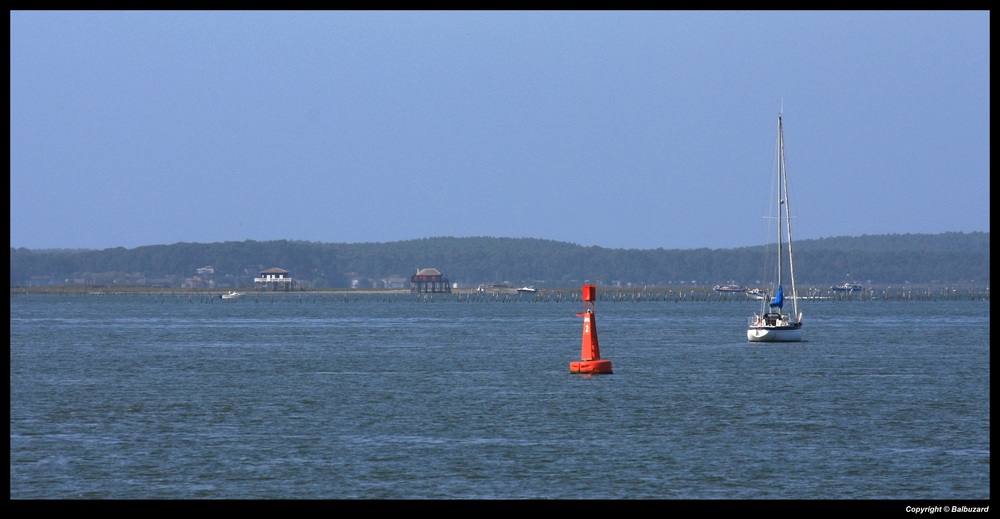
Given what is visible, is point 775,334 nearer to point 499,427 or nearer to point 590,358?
point 590,358

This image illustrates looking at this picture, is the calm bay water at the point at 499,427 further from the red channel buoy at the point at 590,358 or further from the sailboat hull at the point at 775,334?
the sailboat hull at the point at 775,334

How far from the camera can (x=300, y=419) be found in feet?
104

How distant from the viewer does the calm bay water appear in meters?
21.7

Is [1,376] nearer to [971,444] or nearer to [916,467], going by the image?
[916,467]

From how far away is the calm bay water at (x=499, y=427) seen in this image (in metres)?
21.7

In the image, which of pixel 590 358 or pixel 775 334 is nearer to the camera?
pixel 590 358

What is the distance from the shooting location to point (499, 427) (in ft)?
97.9

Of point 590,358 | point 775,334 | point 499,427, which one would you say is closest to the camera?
point 499,427

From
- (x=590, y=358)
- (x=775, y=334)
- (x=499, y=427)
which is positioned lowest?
(x=499, y=427)

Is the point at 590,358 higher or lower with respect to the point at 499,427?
higher

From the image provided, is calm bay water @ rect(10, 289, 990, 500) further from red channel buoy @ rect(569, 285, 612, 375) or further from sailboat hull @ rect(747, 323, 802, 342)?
sailboat hull @ rect(747, 323, 802, 342)

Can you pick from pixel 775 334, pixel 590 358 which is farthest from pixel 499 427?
pixel 775 334
